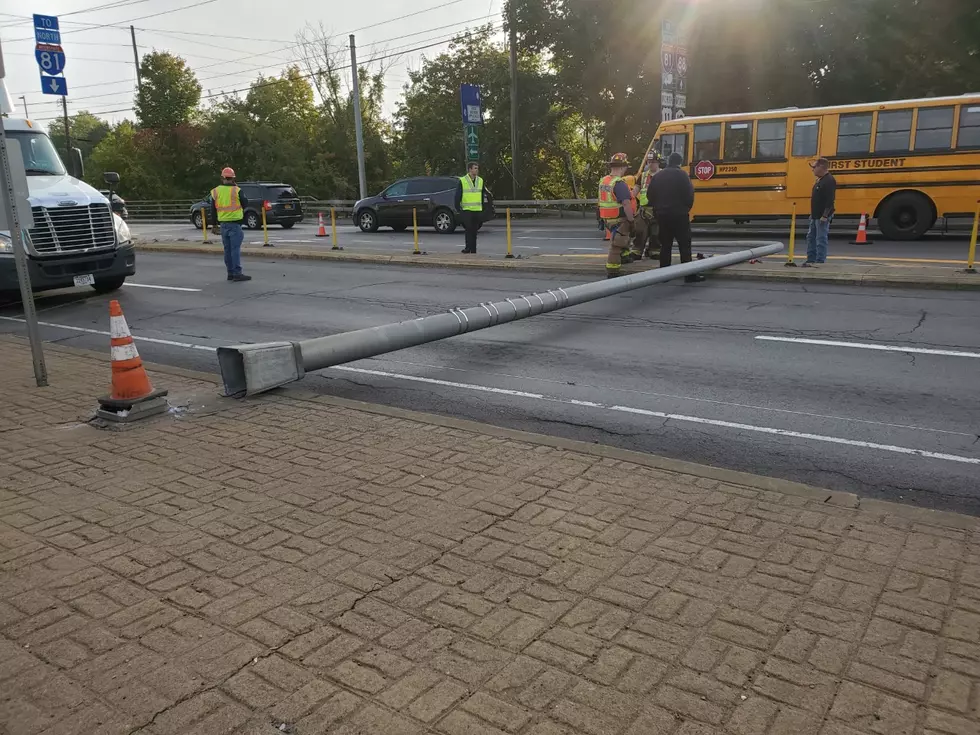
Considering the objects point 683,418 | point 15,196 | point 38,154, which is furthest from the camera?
point 38,154

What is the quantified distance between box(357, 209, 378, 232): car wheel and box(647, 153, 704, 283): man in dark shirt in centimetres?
1665

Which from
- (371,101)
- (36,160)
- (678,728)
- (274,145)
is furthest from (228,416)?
(371,101)

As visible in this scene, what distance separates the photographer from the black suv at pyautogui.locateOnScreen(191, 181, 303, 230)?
31625 mm

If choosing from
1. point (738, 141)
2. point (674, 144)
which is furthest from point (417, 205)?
point (738, 141)

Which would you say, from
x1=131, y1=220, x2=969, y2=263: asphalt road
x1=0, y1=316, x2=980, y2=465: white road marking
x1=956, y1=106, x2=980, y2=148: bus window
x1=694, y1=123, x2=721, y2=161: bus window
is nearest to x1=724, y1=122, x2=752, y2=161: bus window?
x1=694, y1=123, x2=721, y2=161: bus window

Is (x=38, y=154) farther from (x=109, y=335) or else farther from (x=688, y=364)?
(x=688, y=364)

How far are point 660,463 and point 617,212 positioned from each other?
28.1ft

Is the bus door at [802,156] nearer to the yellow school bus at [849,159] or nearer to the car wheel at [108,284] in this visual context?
the yellow school bus at [849,159]

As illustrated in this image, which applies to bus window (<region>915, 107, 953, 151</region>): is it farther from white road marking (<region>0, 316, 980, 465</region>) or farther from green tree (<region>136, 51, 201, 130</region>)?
green tree (<region>136, 51, 201, 130</region>)

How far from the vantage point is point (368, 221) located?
28.1m

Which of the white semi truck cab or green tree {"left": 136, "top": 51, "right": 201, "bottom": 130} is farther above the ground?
green tree {"left": 136, "top": 51, "right": 201, "bottom": 130}

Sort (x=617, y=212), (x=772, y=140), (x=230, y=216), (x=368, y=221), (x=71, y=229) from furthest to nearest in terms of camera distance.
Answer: (x=368, y=221) → (x=772, y=140) → (x=230, y=216) → (x=617, y=212) → (x=71, y=229)

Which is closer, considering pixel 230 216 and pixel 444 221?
pixel 230 216

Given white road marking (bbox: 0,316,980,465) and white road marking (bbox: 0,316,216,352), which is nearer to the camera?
white road marking (bbox: 0,316,980,465)
